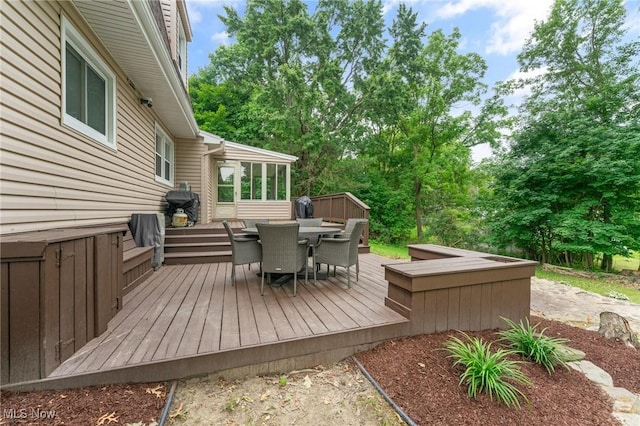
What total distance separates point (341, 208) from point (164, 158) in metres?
5.06

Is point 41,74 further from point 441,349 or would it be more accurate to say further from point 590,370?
point 590,370

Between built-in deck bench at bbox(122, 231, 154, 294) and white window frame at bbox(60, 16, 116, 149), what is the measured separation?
150 centimetres

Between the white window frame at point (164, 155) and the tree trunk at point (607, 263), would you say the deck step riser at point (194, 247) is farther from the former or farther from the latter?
the tree trunk at point (607, 263)

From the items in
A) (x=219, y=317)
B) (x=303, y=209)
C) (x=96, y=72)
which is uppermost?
(x=96, y=72)

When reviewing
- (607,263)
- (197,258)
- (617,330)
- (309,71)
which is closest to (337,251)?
(197,258)

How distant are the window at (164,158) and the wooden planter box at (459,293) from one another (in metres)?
5.86

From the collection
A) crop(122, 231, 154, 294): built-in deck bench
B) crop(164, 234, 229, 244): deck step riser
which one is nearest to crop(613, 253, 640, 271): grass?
crop(164, 234, 229, 244): deck step riser

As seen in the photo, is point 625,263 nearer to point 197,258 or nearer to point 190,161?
point 197,258

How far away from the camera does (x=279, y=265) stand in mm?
3438

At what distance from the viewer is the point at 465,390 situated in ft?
6.84

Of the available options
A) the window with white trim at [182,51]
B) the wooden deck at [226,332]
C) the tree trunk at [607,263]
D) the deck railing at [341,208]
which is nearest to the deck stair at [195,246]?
the wooden deck at [226,332]

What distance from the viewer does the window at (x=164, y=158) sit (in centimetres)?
639

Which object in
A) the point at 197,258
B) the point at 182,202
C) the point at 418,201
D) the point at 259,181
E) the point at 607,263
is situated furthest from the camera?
the point at 418,201

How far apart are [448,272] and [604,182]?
29.1 feet
